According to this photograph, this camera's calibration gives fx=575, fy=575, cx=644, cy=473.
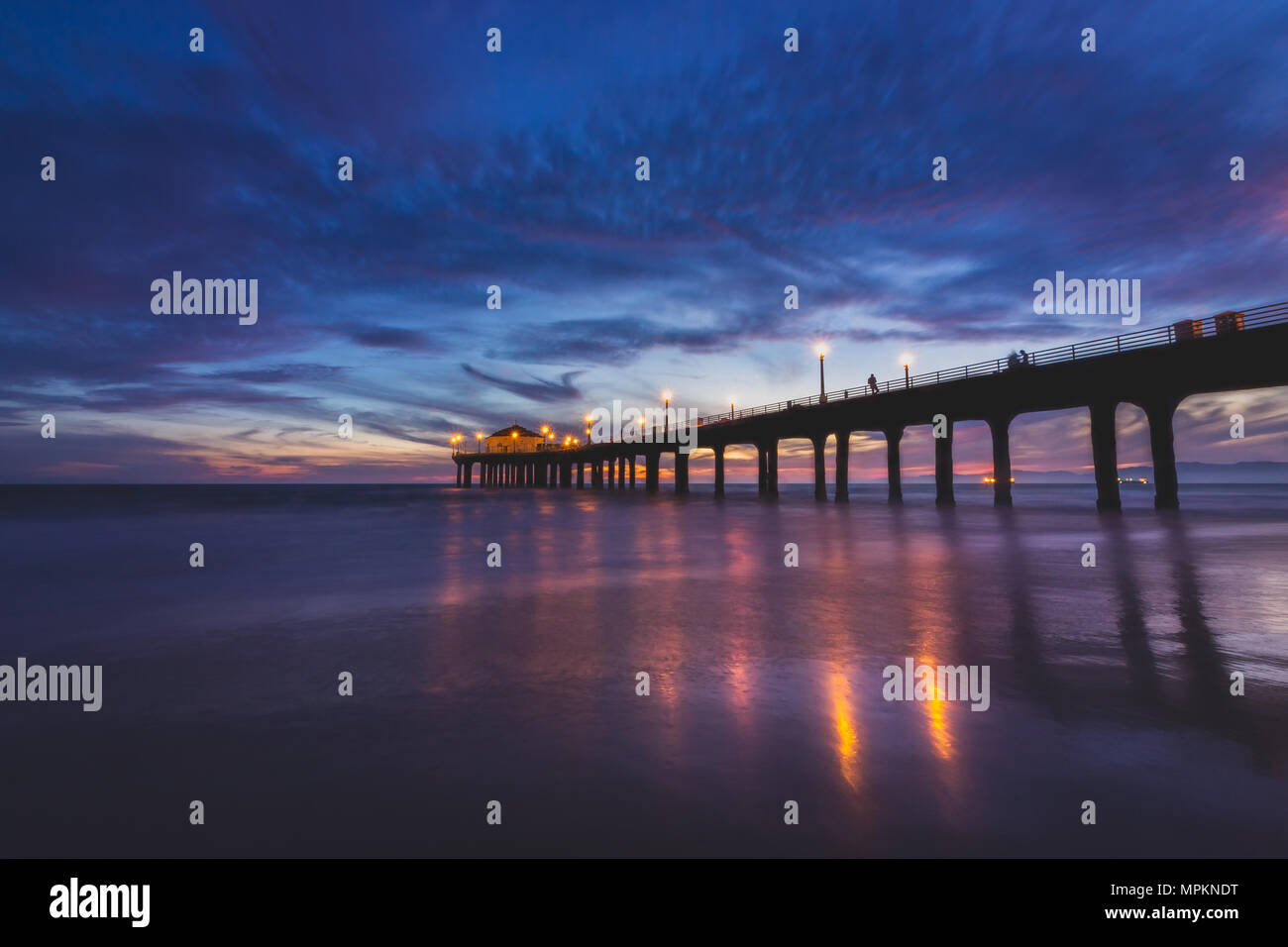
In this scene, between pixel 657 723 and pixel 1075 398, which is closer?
pixel 657 723

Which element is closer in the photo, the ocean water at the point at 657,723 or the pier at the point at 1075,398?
the ocean water at the point at 657,723

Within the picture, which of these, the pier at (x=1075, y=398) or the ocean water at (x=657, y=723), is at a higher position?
the pier at (x=1075, y=398)

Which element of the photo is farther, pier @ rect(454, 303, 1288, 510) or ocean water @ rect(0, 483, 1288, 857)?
pier @ rect(454, 303, 1288, 510)

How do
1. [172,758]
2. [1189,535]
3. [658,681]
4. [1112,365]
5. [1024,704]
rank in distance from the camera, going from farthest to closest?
[1112,365] → [1189,535] → [658,681] → [1024,704] → [172,758]

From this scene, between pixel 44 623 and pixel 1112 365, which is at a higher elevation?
pixel 1112 365

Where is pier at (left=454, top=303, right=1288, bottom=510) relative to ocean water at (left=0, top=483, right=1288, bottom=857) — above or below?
above

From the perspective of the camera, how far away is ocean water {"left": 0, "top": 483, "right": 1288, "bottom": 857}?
373 cm

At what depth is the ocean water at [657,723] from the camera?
3732mm

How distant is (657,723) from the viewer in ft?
17.6
